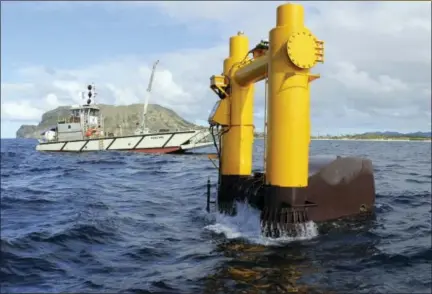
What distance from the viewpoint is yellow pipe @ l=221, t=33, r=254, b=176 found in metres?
11.1

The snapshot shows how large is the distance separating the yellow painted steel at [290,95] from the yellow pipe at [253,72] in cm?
87

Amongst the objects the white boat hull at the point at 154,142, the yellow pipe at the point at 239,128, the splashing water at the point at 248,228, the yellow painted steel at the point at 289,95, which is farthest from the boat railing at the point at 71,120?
the yellow painted steel at the point at 289,95

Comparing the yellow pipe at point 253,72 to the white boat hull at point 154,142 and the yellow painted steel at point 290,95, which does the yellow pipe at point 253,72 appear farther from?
the white boat hull at point 154,142

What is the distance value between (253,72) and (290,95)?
73.8 inches

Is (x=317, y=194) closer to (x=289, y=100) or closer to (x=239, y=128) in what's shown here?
(x=289, y=100)

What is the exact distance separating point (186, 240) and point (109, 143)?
41.8m

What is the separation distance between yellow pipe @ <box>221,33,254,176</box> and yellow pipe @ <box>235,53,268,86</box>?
→ 271mm

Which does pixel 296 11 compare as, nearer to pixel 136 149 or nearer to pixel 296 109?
pixel 296 109

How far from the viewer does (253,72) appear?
10055 mm

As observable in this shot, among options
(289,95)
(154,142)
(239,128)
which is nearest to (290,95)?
(289,95)

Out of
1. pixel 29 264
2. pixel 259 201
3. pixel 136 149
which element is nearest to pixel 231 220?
pixel 259 201

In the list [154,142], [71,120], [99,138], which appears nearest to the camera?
[154,142]

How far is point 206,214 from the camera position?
12023 millimetres

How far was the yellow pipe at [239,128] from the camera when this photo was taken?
1107 centimetres
